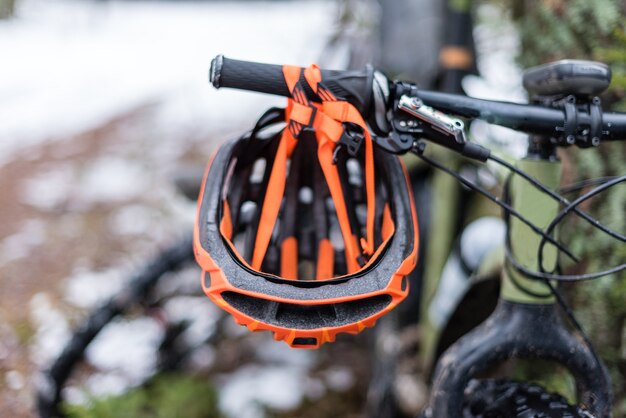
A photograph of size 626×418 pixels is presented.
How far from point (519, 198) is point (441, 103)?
377mm

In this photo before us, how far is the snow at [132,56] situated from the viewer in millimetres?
7358

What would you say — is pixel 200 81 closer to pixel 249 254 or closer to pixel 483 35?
pixel 483 35

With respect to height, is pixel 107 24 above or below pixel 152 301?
above

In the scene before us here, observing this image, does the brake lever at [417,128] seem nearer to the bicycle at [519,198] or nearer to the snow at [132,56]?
the bicycle at [519,198]

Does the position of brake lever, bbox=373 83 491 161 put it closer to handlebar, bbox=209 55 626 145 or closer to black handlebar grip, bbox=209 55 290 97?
handlebar, bbox=209 55 626 145

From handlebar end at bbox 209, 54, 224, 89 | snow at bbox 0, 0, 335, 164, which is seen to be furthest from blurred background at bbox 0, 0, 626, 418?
handlebar end at bbox 209, 54, 224, 89

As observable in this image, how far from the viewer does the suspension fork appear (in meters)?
1.48

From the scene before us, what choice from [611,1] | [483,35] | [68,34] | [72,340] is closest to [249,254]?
[72,340]

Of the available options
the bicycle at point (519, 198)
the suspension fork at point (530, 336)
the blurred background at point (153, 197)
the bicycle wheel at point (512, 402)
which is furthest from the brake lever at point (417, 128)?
the blurred background at point (153, 197)

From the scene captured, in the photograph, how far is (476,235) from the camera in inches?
113

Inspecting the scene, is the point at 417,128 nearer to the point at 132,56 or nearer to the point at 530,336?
the point at 530,336

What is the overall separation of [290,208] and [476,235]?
55.3 inches

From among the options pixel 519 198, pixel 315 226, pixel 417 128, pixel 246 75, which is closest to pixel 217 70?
pixel 246 75

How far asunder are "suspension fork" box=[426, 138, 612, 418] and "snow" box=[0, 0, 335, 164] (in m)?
4.40
